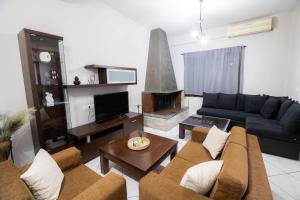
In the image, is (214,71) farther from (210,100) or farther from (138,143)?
(138,143)

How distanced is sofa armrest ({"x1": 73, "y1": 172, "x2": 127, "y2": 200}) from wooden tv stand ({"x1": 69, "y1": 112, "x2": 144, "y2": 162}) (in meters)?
1.32

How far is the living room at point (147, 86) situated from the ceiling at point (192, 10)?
1.0 inches

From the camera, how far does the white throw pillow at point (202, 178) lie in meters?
1.05

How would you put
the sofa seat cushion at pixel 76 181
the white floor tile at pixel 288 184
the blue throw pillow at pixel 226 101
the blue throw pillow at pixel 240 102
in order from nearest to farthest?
the sofa seat cushion at pixel 76 181 < the white floor tile at pixel 288 184 < the blue throw pillow at pixel 240 102 < the blue throw pillow at pixel 226 101

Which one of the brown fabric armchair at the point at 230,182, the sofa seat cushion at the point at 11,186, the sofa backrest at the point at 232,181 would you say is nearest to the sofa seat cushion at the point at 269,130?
the brown fabric armchair at the point at 230,182

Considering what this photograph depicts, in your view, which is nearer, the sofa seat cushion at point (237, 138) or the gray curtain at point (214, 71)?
the sofa seat cushion at point (237, 138)

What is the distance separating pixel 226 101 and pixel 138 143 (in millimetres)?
3077

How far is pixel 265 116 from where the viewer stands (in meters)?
3.23

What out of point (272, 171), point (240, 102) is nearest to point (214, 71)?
point (240, 102)

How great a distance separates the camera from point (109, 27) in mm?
3184

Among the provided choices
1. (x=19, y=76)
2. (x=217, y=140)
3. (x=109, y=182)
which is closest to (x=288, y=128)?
(x=217, y=140)

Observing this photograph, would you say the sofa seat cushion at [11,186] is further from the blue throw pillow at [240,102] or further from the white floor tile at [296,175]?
the blue throw pillow at [240,102]

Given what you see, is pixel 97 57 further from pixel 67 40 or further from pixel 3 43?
pixel 3 43

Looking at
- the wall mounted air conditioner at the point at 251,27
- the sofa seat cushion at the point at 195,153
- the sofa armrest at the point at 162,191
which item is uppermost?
the wall mounted air conditioner at the point at 251,27
